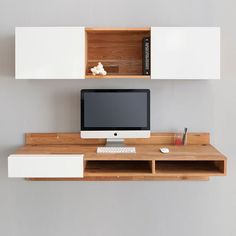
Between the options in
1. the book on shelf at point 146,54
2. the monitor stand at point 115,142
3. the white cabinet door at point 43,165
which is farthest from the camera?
→ the monitor stand at point 115,142

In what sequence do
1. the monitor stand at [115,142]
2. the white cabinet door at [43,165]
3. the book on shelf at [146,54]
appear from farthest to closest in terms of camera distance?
the monitor stand at [115,142] < the book on shelf at [146,54] < the white cabinet door at [43,165]

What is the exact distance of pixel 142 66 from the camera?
2.49 m

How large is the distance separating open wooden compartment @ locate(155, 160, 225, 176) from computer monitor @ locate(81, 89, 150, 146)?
0.27m

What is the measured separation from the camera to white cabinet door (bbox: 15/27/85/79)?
2.29m

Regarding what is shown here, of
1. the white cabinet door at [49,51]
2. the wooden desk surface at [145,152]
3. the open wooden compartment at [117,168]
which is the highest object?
the white cabinet door at [49,51]

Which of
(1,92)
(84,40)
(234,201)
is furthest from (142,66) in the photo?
(234,201)

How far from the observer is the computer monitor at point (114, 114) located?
246cm

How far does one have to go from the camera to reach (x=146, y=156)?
2184mm

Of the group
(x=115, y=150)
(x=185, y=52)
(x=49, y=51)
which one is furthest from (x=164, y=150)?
(x=49, y=51)

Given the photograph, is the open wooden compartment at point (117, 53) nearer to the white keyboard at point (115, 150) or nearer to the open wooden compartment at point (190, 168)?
the white keyboard at point (115, 150)

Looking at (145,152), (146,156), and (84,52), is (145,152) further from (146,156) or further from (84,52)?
(84,52)

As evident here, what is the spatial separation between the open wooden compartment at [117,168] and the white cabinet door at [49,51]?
2.00 ft

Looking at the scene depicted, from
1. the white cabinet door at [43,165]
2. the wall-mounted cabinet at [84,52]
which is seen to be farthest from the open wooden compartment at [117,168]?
the wall-mounted cabinet at [84,52]

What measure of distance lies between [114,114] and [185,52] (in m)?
0.65
